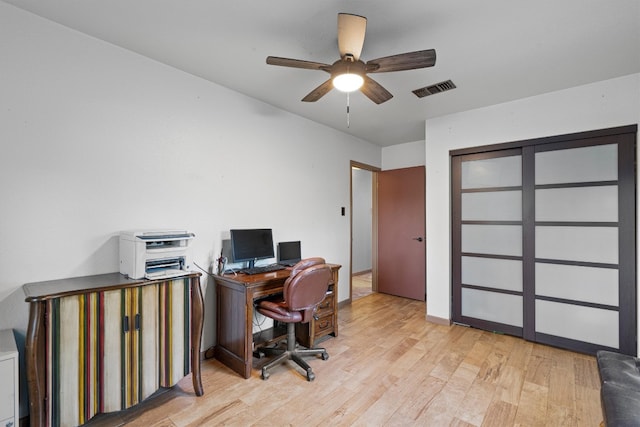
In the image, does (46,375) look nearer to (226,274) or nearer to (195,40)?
(226,274)

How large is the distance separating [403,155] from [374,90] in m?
2.92

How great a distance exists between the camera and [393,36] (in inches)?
79.1

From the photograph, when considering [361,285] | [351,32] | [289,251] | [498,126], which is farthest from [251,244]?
[361,285]

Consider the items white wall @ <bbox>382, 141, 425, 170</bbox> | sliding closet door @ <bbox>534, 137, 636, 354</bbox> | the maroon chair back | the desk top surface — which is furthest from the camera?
white wall @ <bbox>382, 141, 425, 170</bbox>

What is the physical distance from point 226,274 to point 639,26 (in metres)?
3.63

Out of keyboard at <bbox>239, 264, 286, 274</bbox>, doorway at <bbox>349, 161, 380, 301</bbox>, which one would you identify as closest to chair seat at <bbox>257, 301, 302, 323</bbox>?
keyboard at <bbox>239, 264, 286, 274</bbox>

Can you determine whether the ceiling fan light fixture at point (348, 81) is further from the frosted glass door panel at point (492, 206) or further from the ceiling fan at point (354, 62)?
the frosted glass door panel at point (492, 206)

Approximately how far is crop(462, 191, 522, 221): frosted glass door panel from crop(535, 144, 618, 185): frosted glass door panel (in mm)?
301

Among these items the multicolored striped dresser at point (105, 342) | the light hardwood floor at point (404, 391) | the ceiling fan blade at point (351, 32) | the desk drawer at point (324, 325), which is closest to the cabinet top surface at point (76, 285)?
the multicolored striped dresser at point (105, 342)

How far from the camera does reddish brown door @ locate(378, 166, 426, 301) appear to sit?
15.0 ft

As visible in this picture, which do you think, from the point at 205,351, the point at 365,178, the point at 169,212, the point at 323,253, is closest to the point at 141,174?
the point at 169,212

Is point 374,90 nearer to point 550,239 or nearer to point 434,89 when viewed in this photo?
point 434,89

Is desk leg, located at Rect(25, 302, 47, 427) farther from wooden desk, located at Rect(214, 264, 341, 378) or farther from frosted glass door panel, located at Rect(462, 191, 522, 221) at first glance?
frosted glass door panel, located at Rect(462, 191, 522, 221)

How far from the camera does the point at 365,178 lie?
6.53 metres
